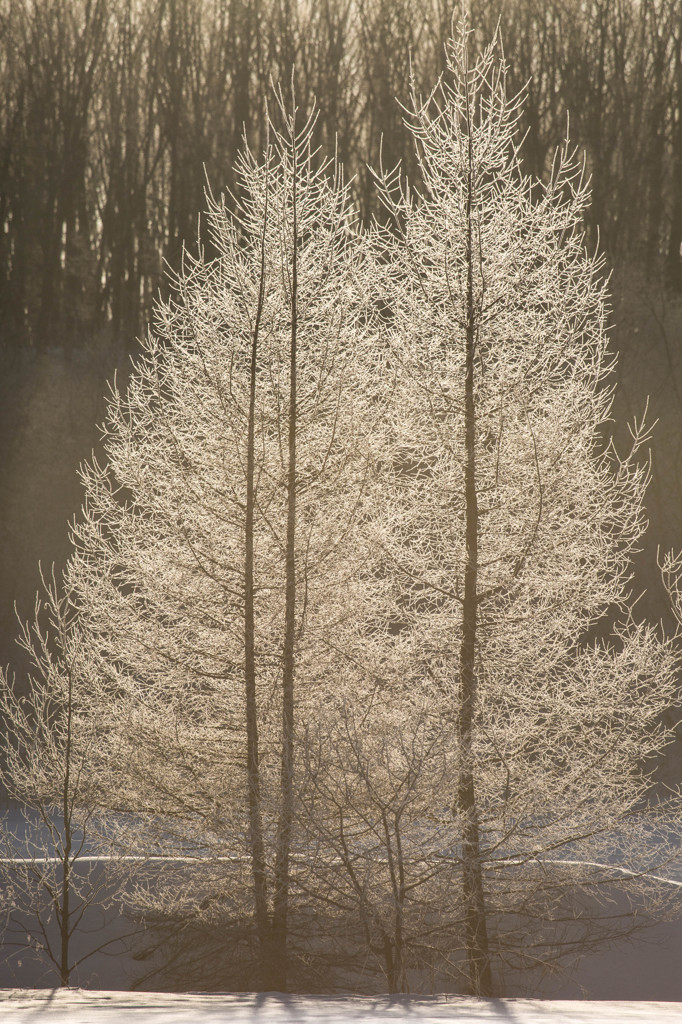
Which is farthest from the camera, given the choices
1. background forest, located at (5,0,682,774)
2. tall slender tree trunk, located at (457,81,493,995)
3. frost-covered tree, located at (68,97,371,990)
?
background forest, located at (5,0,682,774)

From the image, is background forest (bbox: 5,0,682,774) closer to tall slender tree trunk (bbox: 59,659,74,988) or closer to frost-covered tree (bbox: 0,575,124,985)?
frost-covered tree (bbox: 0,575,124,985)

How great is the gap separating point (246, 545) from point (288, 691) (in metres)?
1.34

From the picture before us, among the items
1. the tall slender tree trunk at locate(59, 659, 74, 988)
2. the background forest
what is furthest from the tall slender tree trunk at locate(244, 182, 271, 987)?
the background forest

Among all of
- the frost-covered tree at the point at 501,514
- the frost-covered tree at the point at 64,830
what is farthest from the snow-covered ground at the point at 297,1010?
the frost-covered tree at the point at 64,830

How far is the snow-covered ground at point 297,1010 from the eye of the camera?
2.83 metres

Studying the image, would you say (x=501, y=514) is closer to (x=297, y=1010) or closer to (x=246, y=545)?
(x=246, y=545)

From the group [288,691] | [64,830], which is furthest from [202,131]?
[64,830]

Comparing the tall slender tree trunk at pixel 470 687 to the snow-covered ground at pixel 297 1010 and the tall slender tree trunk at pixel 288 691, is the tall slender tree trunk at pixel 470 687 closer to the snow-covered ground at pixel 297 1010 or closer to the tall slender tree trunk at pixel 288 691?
the tall slender tree trunk at pixel 288 691

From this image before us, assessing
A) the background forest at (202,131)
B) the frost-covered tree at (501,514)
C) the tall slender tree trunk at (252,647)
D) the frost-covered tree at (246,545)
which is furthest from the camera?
the background forest at (202,131)

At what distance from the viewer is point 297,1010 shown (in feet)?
10.3

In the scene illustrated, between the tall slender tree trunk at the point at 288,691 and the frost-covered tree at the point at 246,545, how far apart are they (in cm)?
3

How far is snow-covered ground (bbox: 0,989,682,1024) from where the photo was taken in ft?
9.30

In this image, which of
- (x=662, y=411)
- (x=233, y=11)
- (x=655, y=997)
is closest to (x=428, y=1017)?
(x=655, y=997)

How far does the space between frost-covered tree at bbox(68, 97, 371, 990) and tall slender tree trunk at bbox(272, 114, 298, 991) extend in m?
0.03
